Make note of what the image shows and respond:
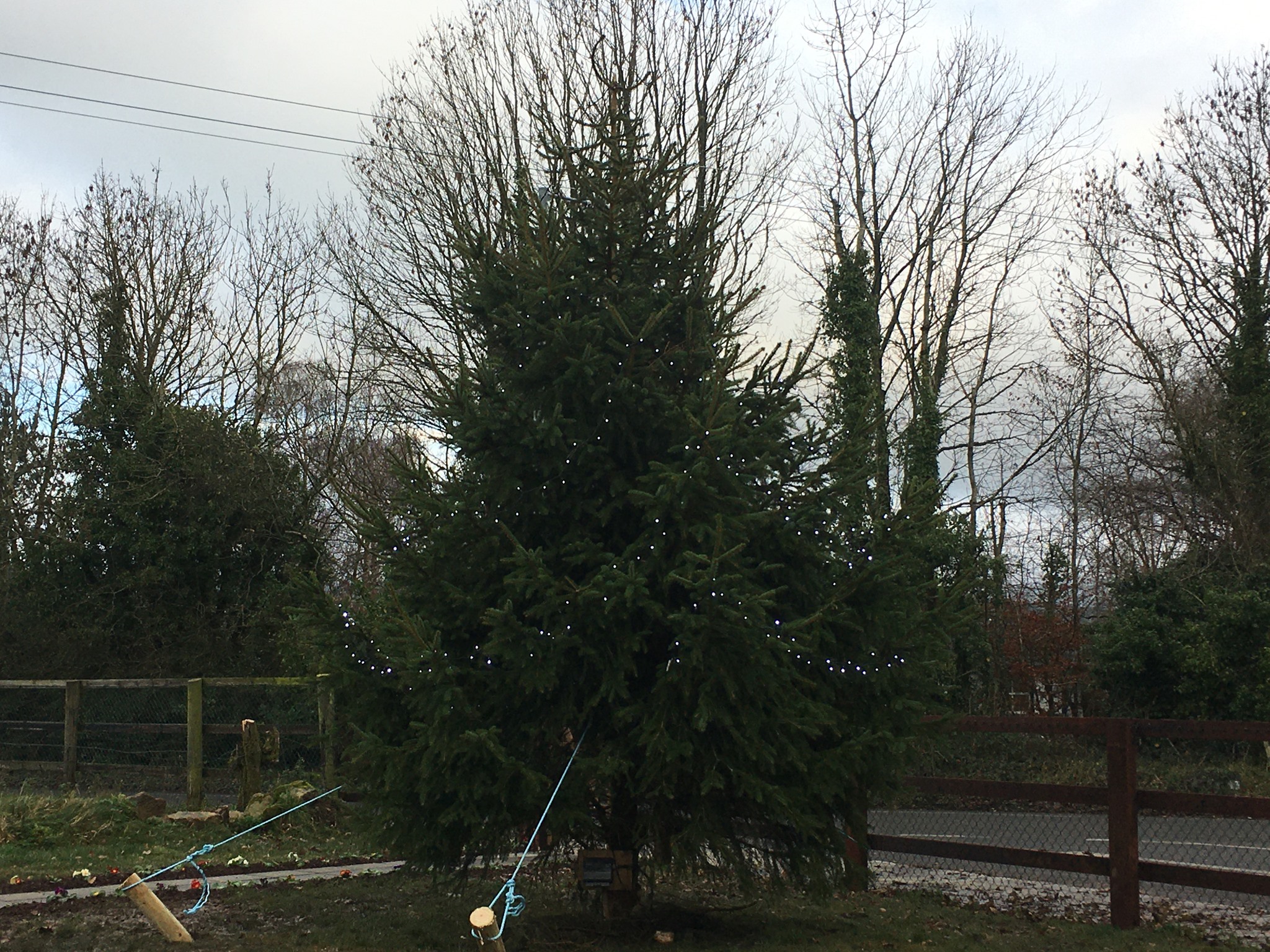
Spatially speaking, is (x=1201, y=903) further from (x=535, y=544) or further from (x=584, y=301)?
(x=584, y=301)

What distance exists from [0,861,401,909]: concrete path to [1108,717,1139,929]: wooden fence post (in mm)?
4965

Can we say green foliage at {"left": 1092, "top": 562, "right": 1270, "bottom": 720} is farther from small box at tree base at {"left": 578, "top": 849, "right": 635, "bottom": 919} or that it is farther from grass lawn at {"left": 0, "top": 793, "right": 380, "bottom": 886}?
small box at tree base at {"left": 578, "top": 849, "right": 635, "bottom": 919}

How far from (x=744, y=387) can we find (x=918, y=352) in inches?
711

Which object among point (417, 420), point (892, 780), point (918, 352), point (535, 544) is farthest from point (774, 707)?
point (918, 352)

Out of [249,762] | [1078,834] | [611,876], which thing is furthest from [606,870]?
[1078,834]

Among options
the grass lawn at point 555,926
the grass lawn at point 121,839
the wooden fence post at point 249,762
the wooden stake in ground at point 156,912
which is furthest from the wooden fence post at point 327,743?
the wooden stake in ground at point 156,912

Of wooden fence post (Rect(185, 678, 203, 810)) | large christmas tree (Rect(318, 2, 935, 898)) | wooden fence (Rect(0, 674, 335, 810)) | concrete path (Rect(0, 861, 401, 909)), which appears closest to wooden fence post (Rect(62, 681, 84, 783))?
wooden fence (Rect(0, 674, 335, 810))

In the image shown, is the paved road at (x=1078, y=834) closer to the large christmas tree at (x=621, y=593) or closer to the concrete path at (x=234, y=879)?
the large christmas tree at (x=621, y=593)

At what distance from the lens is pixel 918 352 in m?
24.7

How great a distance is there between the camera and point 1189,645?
18297 mm

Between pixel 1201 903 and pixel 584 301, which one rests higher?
pixel 584 301

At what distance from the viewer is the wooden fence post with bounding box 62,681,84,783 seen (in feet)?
48.5

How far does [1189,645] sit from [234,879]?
1542cm

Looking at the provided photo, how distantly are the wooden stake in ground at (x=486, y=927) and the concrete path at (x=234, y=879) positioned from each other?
9.58 feet
